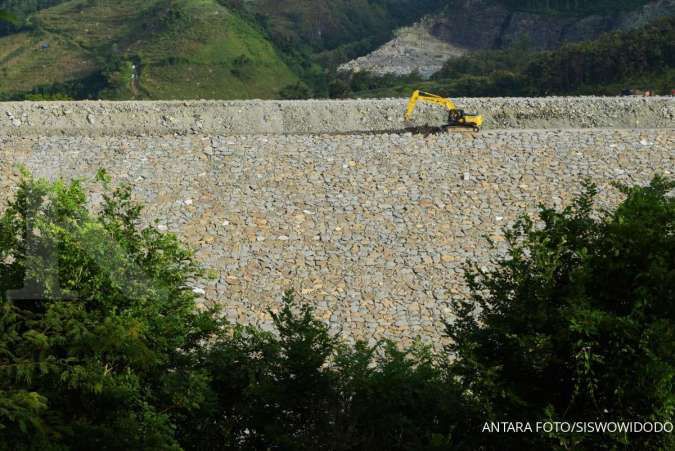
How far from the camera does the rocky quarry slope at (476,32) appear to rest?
247ft

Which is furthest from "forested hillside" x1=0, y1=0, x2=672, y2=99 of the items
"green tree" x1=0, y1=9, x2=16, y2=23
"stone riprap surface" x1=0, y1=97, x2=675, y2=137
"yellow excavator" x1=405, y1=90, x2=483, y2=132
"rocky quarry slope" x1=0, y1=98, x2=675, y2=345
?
"green tree" x1=0, y1=9, x2=16, y2=23

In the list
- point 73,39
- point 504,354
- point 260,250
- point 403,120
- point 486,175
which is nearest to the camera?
point 504,354

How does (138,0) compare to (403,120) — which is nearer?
(403,120)

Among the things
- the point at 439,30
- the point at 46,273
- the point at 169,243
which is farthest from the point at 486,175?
the point at 439,30

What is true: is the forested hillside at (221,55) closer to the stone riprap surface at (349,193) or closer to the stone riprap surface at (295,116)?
the stone riprap surface at (295,116)

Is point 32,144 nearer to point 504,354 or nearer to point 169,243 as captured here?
point 169,243

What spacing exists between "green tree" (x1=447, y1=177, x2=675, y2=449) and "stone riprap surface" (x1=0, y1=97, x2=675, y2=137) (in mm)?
10221

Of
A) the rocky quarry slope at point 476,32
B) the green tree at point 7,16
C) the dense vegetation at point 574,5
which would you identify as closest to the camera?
the green tree at point 7,16

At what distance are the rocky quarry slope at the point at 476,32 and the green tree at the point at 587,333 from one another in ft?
219

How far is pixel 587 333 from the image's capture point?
5.47 meters

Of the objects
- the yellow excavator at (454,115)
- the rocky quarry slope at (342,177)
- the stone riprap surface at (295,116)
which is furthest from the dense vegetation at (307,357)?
the stone riprap surface at (295,116)

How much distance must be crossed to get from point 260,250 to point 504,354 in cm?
636

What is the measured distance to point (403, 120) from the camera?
16.5m

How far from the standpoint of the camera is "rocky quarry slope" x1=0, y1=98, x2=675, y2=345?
11.4 m
